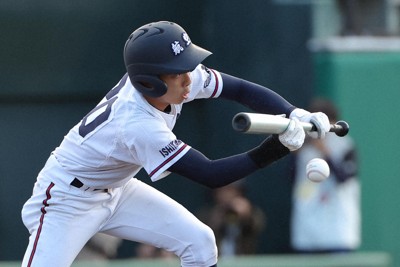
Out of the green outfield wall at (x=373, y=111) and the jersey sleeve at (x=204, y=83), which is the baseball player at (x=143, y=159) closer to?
the jersey sleeve at (x=204, y=83)

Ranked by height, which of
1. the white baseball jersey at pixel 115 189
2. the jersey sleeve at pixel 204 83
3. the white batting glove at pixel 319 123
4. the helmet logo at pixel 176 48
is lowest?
the white baseball jersey at pixel 115 189

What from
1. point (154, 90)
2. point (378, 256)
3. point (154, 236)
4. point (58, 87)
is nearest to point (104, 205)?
point (154, 236)

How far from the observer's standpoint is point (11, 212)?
36.5ft

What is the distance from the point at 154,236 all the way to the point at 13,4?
447 cm

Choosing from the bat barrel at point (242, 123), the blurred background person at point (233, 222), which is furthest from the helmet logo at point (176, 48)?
the blurred background person at point (233, 222)

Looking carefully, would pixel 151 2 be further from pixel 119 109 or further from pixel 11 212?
pixel 119 109

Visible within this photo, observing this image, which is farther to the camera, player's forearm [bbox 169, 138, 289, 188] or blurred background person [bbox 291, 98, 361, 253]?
blurred background person [bbox 291, 98, 361, 253]

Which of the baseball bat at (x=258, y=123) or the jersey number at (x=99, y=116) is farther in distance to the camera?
the jersey number at (x=99, y=116)

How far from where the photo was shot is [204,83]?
22.5 feet

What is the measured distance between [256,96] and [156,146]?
33.7 inches

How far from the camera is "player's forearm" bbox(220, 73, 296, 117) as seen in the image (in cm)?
684

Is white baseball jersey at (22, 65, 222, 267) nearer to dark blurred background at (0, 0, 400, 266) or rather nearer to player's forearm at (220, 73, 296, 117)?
player's forearm at (220, 73, 296, 117)

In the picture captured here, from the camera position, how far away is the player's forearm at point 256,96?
22.5 ft

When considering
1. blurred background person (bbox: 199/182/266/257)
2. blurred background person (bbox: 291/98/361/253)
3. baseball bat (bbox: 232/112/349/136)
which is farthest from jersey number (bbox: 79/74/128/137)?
blurred background person (bbox: 199/182/266/257)
